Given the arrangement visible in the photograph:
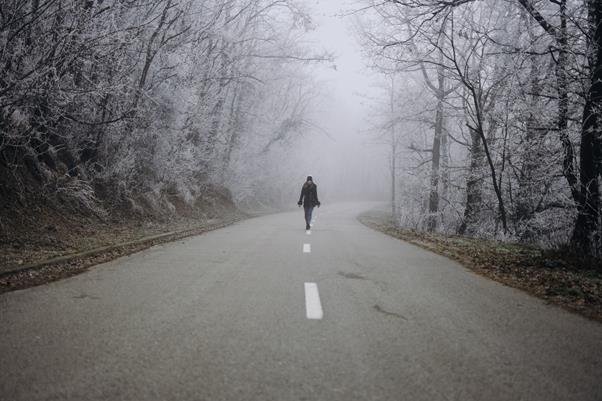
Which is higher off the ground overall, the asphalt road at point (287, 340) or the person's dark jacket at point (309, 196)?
the person's dark jacket at point (309, 196)

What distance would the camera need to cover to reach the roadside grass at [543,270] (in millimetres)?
5543

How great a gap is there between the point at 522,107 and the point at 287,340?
37.0 feet

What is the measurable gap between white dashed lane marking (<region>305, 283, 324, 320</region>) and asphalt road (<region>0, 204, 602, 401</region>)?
0.01 m

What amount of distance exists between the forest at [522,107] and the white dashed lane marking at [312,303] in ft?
20.0

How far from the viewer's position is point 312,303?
488 cm

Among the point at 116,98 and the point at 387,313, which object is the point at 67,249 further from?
the point at 387,313

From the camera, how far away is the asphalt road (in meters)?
2.79

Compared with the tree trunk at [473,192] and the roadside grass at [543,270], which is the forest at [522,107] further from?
the roadside grass at [543,270]

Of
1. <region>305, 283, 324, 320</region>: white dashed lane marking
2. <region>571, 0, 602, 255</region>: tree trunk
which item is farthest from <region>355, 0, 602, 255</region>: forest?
<region>305, 283, 324, 320</region>: white dashed lane marking

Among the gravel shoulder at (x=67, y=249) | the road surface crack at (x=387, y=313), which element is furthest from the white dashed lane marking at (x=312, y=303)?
the gravel shoulder at (x=67, y=249)

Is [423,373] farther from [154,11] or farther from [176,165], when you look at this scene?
[176,165]

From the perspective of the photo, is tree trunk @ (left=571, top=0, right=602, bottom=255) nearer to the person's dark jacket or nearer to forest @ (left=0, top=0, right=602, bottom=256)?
forest @ (left=0, top=0, right=602, bottom=256)

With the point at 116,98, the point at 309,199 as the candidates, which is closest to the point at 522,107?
the point at 309,199

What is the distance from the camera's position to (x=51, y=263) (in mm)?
6711
